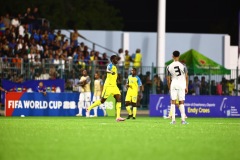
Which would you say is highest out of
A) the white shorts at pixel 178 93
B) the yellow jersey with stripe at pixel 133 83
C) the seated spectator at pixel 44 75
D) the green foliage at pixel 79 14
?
the green foliage at pixel 79 14

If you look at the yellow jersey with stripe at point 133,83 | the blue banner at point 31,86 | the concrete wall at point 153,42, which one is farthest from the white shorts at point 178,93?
the concrete wall at point 153,42

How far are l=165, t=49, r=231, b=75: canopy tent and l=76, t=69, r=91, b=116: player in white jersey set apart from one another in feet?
24.9

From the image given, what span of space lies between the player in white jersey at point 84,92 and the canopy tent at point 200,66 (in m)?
7.58

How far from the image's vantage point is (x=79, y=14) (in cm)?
6994

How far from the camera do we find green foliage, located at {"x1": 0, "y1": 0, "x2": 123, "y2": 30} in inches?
2645

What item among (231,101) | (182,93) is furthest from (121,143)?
(231,101)

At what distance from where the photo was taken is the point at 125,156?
12.1 m

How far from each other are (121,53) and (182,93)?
63.6 ft

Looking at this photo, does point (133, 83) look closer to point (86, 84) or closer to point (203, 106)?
point (86, 84)

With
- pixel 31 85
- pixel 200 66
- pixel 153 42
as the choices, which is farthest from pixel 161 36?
pixel 31 85

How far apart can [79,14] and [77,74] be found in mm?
32839

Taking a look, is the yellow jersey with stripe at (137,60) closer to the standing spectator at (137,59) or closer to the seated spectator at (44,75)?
the standing spectator at (137,59)

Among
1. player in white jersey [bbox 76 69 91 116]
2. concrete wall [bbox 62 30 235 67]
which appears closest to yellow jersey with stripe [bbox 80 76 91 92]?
player in white jersey [bbox 76 69 91 116]

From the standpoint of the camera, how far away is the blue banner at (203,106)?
→ 36281mm
